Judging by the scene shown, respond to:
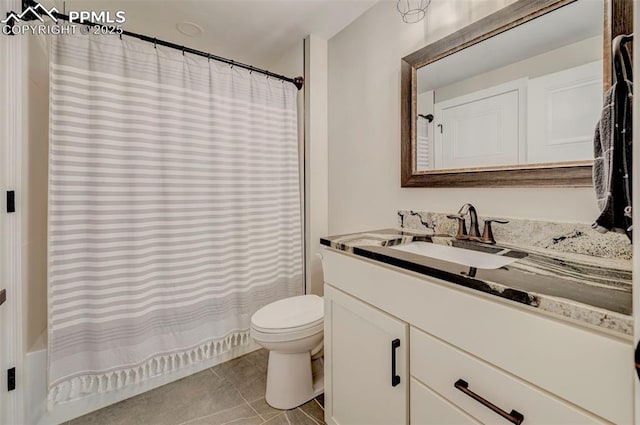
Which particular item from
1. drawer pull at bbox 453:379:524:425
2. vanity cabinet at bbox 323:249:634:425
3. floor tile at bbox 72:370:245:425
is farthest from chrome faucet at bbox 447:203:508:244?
floor tile at bbox 72:370:245:425

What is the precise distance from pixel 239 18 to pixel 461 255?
1.98 metres

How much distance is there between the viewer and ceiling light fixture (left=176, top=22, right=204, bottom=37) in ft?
6.34

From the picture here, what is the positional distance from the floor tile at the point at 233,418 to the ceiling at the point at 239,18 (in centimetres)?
234

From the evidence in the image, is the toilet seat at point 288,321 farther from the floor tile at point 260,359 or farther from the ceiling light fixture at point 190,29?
the ceiling light fixture at point 190,29

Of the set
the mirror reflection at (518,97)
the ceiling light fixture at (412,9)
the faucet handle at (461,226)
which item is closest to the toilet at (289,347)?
the faucet handle at (461,226)

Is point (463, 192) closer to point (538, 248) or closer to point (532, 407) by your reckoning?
point (538, 248)

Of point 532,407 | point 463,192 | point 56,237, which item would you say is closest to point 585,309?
point 532,407

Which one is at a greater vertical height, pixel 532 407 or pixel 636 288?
pixel 636 288

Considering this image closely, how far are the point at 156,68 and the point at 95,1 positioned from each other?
0.61m

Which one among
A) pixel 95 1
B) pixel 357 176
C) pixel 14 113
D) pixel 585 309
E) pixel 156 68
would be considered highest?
pixel 95 1

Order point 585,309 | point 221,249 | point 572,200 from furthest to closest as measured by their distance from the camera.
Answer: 1. point 221,249
2. point 572,200
3. point 585,309

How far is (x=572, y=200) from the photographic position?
3.36 ft

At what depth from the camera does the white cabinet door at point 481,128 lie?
1.19 m

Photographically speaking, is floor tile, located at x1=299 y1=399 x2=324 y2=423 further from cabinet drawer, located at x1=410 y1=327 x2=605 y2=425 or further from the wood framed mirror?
the wood framed mirror
